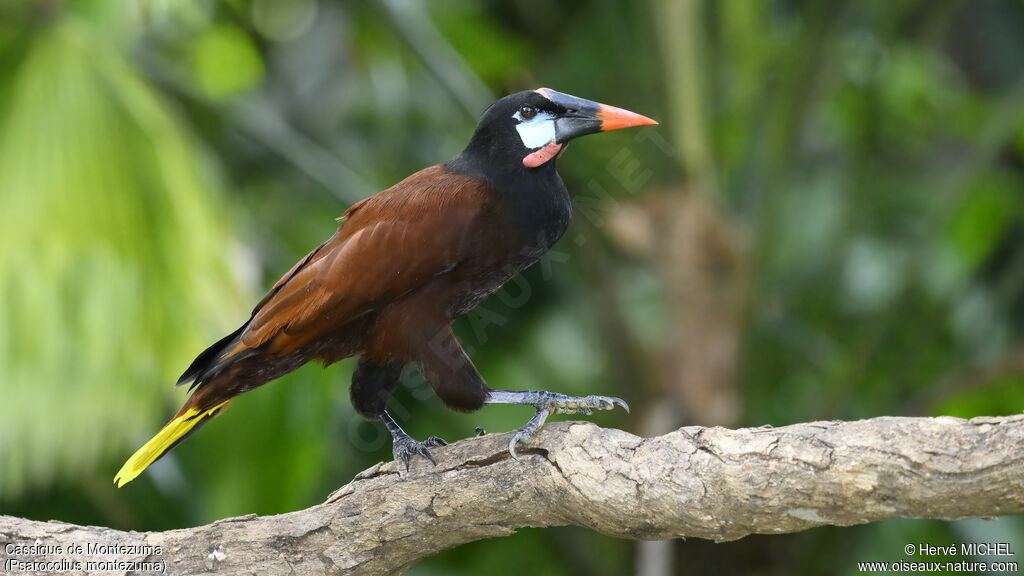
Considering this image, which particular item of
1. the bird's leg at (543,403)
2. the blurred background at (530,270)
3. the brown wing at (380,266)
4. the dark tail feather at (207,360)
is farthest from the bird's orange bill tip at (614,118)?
the blurred background at (530,270)

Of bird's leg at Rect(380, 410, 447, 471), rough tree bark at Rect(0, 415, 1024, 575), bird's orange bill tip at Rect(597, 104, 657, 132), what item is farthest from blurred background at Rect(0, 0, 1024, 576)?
bird's orange bill tip at Rect(597, 104, 657, 132)

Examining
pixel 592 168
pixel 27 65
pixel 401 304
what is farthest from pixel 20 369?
pixel 592 168

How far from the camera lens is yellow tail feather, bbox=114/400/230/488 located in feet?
7.95

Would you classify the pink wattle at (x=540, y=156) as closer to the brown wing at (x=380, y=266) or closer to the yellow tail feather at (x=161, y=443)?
the brown wing at (x=380, y=266)

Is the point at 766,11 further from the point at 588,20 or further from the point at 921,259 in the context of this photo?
the point at 921,259

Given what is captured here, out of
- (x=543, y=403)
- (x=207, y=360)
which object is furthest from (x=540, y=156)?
(x=207, y=360)

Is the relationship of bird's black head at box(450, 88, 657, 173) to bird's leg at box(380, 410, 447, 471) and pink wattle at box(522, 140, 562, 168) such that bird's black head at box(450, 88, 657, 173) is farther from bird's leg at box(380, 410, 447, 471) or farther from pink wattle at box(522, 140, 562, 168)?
bird's leg at box(380, 410, 447, 471)

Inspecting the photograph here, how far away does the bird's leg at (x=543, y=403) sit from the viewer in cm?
227

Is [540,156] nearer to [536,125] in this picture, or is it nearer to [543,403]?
[536,125]

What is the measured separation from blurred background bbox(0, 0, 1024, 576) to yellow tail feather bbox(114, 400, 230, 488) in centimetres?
101

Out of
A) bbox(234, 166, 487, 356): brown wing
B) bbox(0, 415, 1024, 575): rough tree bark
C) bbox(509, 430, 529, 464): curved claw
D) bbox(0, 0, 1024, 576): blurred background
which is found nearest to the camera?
bbox(0, 415, 1024, 575): rough tree bark

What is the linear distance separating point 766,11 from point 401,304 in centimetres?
299

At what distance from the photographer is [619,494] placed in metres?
2.07

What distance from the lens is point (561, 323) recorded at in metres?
6.43
